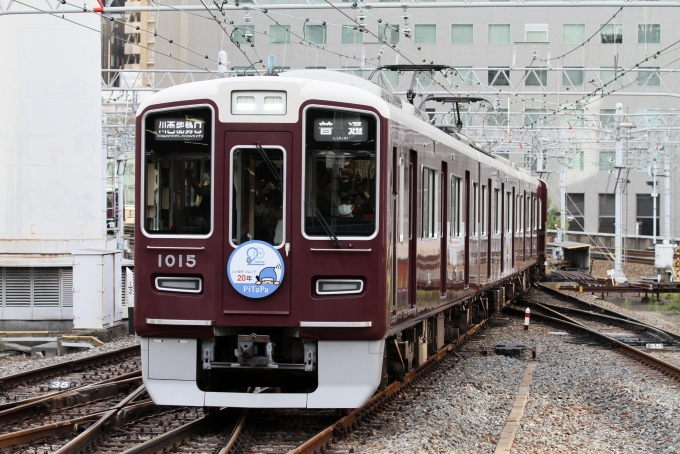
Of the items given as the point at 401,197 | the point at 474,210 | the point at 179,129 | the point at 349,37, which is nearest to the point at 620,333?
the point at 474,210

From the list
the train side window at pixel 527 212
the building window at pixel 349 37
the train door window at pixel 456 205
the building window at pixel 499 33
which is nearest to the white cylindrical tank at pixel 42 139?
the train door window at pixel 456 205

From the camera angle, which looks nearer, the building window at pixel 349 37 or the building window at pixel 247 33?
the building window at pixel 247 33

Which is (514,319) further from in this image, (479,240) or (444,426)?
(444,426)

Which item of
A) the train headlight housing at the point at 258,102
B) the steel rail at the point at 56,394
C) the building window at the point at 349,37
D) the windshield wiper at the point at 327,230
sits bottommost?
the steel rail at the point at 56,394

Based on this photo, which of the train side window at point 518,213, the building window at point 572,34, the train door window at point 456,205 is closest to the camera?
the train door window at point 456,205

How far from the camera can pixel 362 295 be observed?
→ 744 cm

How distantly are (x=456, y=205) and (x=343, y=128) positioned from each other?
4.26m

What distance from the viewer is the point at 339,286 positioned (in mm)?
7492

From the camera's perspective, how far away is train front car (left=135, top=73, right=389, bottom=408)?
7.44 metres

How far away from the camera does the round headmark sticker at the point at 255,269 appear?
7418 mm

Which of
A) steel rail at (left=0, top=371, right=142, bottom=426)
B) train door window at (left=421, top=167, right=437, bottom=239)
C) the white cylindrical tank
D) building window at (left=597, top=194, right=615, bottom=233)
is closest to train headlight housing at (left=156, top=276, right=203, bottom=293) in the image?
steel rail at (left=0, top=371, right=142, bottom=426)

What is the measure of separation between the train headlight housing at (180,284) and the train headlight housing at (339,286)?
2.97 ft

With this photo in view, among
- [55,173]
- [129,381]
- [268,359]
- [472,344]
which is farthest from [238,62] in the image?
[268,359]

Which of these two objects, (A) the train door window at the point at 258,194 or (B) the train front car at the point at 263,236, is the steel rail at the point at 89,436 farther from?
(A) the train door window at the point at 258,194
